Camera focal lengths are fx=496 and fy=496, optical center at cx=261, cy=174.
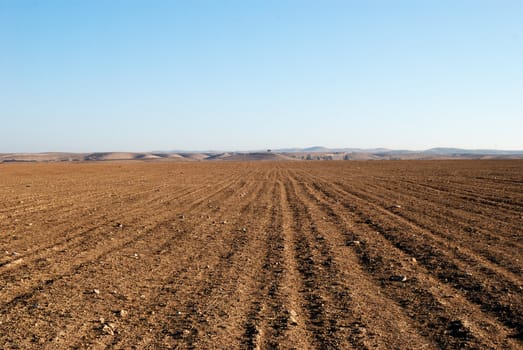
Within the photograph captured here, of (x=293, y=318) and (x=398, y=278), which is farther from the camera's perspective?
(x=398, y=278)

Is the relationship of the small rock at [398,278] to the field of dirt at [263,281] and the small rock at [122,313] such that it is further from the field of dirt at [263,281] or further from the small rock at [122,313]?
the small rock at [122,313]

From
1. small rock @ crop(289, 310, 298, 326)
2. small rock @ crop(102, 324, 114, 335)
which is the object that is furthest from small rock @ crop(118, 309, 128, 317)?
small rock @ crop(289, 310, 298, 326)

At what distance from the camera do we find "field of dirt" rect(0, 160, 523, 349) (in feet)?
17.2

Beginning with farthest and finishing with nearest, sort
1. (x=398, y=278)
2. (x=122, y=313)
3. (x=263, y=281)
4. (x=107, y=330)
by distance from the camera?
1. (x=398, y=278)
2. (x=263, y=281)
3. (x=122, y=313)
4. (x=107, y=330)

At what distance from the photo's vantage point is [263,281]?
7312 mm

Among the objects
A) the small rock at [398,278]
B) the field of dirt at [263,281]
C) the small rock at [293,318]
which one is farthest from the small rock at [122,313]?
the small rock at [398,278]

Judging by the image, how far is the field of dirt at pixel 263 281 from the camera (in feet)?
17.2

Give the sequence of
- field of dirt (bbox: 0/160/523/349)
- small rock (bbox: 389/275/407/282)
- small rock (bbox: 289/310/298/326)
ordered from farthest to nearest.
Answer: small rock (bbox: 389/275/407/282) → small rock (bbox: 289/310/298/326) → field of dirt (bbox: 0/160/523/349)

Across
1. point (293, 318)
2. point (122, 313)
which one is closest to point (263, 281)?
point (293, 318)

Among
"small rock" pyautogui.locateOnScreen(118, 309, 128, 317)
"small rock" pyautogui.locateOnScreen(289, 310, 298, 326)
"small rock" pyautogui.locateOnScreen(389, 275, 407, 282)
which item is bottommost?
"small rock" pyautogui.locateOnScreen(389, 275, 407, 282)

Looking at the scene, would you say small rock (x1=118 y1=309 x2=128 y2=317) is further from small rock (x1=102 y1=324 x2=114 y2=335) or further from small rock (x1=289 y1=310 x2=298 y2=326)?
small rock (x1=289 y1=310 x2=298 y2=326)

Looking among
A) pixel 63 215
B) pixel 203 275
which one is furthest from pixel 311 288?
pixel 63 215

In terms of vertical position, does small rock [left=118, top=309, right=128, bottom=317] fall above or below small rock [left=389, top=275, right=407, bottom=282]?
above

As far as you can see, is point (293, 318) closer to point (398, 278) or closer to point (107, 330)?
point (107, 330)
